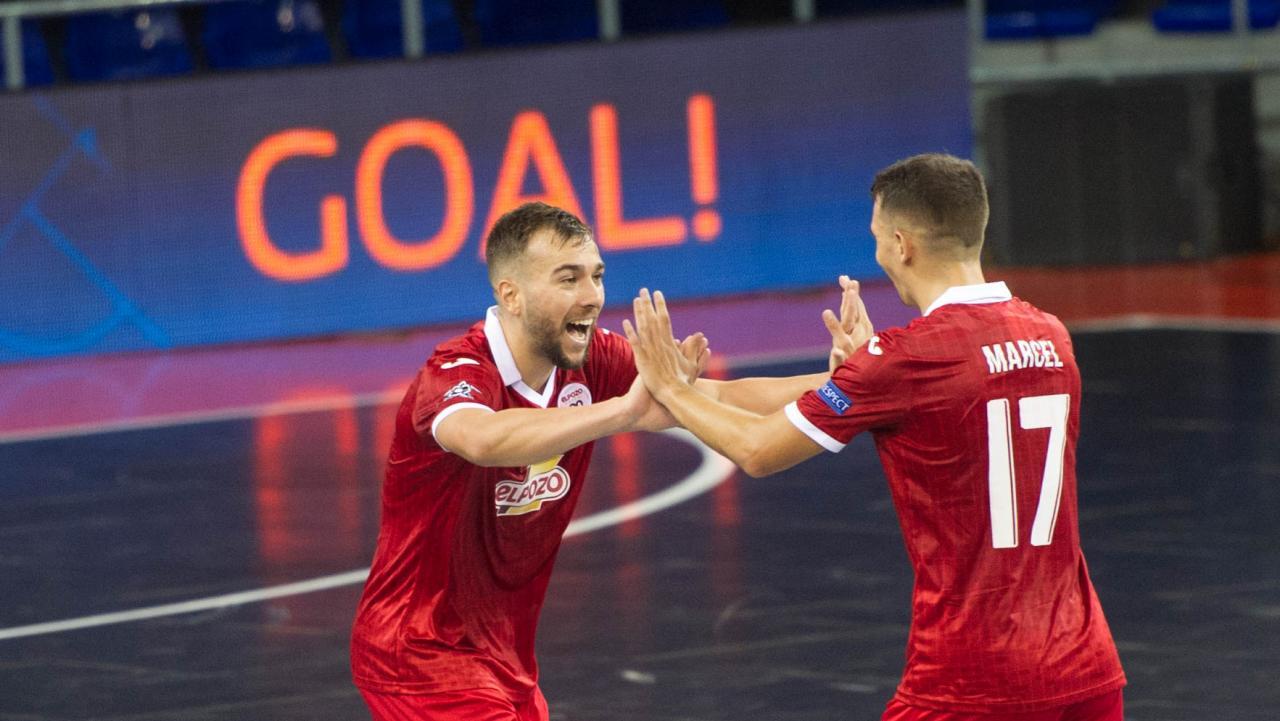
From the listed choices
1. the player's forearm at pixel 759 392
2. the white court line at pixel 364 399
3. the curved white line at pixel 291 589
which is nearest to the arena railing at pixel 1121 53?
the white court line at pixel 364 399

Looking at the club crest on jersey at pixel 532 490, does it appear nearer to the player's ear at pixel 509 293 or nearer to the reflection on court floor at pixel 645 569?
the player's ear at pixel 509 293

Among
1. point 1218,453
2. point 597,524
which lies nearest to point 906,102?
point 1218,453

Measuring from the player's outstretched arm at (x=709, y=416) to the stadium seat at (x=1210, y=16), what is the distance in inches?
692

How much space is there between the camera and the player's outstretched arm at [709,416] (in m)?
4.40

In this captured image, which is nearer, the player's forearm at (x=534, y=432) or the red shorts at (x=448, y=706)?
the player's forearm at (x=534, y=432)

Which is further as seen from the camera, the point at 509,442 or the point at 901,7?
the point at 901,7

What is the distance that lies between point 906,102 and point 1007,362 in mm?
14719

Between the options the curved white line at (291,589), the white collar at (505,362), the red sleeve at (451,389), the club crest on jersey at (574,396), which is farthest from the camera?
the curved white line at (291,589)

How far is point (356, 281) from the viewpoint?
56.6 feet

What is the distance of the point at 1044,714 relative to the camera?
433 cm

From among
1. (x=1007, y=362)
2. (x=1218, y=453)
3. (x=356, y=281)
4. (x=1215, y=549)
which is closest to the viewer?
(x=1007, y=362)

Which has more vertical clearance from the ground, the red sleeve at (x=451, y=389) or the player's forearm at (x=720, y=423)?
the red sleeve at (x=451, y=389)

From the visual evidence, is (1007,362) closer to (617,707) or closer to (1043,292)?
(617,707)

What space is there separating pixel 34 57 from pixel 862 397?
15.5m
